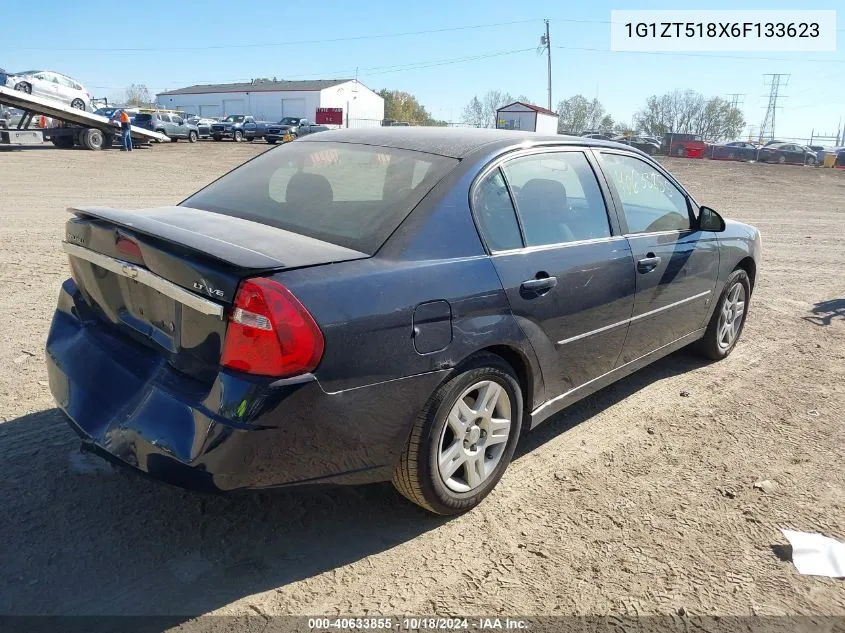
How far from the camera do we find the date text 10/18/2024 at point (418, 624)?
2.37m

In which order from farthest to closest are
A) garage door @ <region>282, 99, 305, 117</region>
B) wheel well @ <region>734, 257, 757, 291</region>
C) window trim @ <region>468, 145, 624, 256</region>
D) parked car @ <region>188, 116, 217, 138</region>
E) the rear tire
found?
1. garage door @ <region>282, 99, 305, 117</region>
2. parked car @ <region>188, 116, 217, 138</region>
3. the rear tire
4. wheel well @ <region>734, 257, 757, 291</region>
5. window trim @ <region>468, 145, 624, 256</region>

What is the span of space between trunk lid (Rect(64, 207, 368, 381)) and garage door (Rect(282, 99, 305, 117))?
78.7m

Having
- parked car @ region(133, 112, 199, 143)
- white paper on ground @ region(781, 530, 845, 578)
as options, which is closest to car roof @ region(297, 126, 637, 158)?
white paper on ground @ region(781, 530, 845, 578)

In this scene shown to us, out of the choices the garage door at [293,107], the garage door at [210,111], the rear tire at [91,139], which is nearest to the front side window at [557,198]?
the rear tire at [91,139]

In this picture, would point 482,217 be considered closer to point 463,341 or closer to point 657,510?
point 463,341

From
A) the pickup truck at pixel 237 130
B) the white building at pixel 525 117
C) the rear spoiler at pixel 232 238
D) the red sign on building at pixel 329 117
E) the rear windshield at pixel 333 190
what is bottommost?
the rear spoiler at pixel 232 238

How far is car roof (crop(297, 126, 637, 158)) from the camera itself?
11.0ft

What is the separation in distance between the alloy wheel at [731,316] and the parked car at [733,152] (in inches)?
1771

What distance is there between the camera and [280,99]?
3120 inches

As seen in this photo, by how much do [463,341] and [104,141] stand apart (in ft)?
97.3

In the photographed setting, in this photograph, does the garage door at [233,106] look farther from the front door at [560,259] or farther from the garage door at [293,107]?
the front door at [560,259]

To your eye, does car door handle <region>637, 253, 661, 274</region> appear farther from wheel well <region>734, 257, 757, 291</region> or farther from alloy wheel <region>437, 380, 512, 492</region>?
wheel well <region>734, 257, 757, 291</region>

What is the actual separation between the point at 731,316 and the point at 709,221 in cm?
111

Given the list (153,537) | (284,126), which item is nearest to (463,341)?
(153,537)
